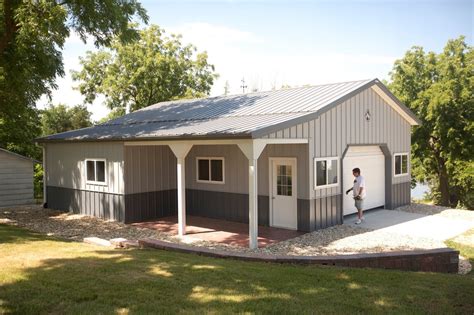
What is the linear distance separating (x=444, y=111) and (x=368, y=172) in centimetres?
907

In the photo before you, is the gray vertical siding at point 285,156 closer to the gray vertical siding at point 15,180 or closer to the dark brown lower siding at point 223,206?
the dark brown lower siding at point 223,206

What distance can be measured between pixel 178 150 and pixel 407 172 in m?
10.0

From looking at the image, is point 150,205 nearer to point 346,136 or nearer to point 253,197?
point 253,197

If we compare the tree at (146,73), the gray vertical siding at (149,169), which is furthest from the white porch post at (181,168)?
the tree at (146,73)

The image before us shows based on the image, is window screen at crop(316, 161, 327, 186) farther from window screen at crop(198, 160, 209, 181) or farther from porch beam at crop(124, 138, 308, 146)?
window screen at crop(198, 160, 209, 181)

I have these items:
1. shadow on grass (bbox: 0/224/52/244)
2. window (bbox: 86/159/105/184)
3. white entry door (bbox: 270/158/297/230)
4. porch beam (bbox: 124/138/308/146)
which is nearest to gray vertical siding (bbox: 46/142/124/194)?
window (bbox: 86/159/105/184)

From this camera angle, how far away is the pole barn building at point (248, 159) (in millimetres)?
11117

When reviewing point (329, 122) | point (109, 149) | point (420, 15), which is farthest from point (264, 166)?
point (420, 15)

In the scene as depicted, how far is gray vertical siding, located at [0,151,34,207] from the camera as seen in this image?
17.3 meters

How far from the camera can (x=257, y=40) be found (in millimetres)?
28781

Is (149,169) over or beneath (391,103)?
beneath

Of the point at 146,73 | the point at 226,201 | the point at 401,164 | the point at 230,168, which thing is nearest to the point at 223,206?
the point at 226,201

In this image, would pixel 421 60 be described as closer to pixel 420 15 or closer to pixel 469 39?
pixel 469 39

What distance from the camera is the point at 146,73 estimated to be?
30438 mm
